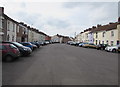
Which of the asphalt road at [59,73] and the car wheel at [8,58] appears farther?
the car wheel at [8,58]

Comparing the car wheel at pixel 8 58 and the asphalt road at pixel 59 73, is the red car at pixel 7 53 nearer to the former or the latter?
the car wheel at pixel 8 58

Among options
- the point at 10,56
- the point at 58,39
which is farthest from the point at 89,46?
the point at 58,39

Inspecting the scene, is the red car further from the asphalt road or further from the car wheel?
the asphalt road

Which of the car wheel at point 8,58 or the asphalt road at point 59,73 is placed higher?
the car wheel at point 8,58

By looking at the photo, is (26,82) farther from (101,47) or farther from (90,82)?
(101,47)

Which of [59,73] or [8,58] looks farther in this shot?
[8,58]

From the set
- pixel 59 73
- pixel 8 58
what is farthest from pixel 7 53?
pixel 59 73

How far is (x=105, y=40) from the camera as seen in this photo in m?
37.0

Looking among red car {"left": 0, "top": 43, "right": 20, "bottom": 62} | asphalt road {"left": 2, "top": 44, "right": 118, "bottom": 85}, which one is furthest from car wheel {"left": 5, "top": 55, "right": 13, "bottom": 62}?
asphalt road {"left": 2, "top": 44, "right": 118, "bottom": 85}

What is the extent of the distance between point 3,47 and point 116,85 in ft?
28.2

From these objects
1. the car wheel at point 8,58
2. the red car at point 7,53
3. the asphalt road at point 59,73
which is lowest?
the asphalt road at point 59,73

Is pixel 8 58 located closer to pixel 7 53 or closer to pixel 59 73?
pixel 7 53

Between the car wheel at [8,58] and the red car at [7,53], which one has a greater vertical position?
the red car at [7,53]

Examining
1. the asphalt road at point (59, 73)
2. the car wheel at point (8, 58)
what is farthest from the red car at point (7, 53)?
the asphalt road at point (59, 73)
